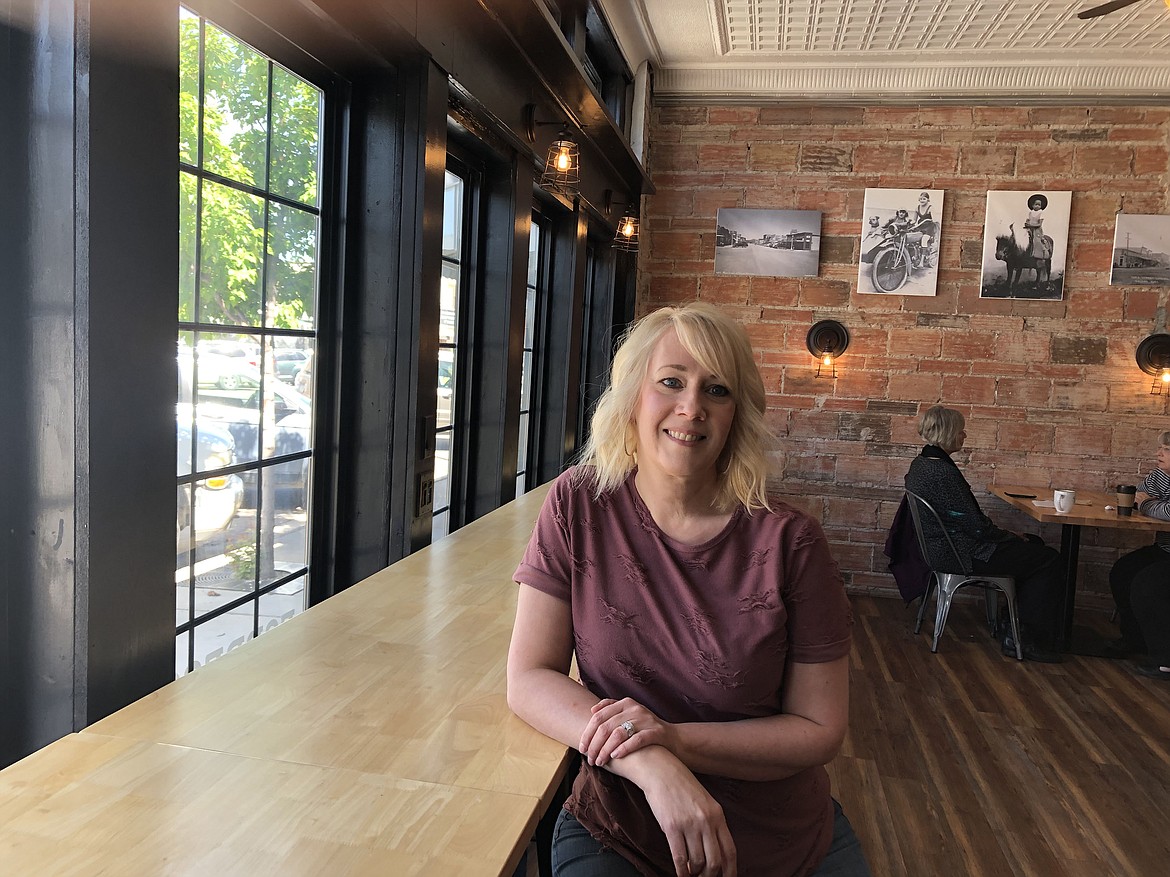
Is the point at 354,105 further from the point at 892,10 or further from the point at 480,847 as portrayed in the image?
the point at 892,10

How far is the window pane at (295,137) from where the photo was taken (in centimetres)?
223

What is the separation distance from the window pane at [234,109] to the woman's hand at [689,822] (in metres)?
1.59

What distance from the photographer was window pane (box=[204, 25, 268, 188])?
1.93 metres

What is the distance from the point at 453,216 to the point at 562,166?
1.57 ft

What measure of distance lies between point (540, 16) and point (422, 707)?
7.62ft

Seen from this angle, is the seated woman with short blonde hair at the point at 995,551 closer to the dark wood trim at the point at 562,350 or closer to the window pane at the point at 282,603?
the dark wood trim at the point at 562,350

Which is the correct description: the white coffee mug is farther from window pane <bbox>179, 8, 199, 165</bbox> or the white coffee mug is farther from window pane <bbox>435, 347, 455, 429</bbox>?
window pane <bbox>179, 8, 199, 165</bbox>

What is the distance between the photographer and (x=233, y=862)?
1029 millimetres

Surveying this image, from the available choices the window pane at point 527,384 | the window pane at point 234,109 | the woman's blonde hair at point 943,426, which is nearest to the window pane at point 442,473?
the window pane at point 527,384

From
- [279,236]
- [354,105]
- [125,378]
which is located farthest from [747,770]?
[354,105]

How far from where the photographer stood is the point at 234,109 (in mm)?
2031

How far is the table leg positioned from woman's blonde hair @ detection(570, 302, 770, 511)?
4.00m

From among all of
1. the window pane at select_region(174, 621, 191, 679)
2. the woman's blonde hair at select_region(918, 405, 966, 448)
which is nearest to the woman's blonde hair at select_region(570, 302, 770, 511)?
the window pane at select_region(174, 621, 191, 679)

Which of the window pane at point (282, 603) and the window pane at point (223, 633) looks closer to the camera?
the window pane at point (223, 633)
